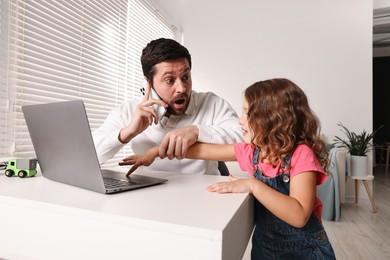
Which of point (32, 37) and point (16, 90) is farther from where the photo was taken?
point (32, 37)

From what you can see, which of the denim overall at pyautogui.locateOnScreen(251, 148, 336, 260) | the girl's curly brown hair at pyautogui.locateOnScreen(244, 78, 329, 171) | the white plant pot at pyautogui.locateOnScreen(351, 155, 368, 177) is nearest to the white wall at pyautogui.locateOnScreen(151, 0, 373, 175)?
the white plant pot at pyautogui.locateOnScreen(351, 155, 368, 177)

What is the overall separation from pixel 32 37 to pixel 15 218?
124 centimetres

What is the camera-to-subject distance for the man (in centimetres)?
110

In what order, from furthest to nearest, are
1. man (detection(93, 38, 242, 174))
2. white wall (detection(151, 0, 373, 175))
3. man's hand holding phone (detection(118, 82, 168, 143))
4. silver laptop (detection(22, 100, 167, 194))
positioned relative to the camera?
white wall (detection(151, 0, 373, 175)), man (detection(93, 38, 242, 174)), man's hand holding phone (detection(118, 82, 168, 143)), silver laptop (detection(22, 100, 167, 194))

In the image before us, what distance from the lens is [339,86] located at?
133 inches

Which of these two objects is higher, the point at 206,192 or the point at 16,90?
the point at 16,90

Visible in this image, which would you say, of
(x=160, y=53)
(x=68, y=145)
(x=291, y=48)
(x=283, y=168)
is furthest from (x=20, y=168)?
(x=291, y=48)

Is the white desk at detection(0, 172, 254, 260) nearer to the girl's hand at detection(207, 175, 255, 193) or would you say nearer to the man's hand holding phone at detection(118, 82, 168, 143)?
the girl's hand at detection(207, 175, 255, 193)

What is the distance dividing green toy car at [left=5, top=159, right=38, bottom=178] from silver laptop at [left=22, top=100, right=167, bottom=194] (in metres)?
0.10

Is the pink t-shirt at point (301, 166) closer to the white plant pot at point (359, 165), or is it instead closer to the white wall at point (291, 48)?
the white plant pot at point (359, 165)

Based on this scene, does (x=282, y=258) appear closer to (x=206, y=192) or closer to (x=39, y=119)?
(x=206, y=192)

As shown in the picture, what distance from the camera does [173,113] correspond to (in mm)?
1360

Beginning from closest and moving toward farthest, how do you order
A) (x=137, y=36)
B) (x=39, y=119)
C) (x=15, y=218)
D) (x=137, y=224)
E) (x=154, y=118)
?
(x=137, y=224)
(x=15, y=218)
(x=39, y=119)
(x=154, y=118)
(x=137, y=36)

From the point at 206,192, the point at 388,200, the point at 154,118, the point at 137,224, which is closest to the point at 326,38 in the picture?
the point at 388,200
